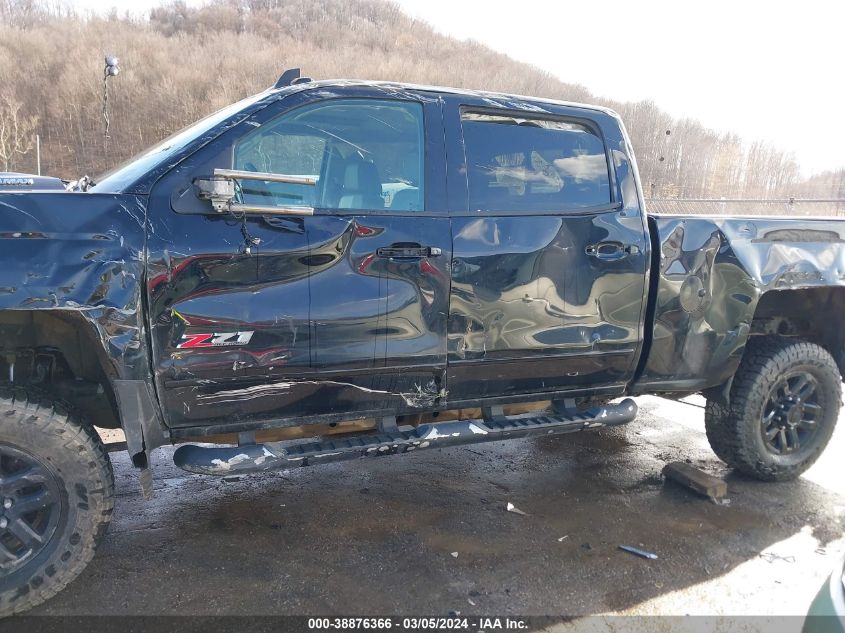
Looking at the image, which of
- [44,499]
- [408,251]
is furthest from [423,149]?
[44,499]

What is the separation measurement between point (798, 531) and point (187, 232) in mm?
3518

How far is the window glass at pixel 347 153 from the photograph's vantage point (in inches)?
107

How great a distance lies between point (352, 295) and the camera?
2693mm

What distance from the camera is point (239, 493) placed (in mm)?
3594

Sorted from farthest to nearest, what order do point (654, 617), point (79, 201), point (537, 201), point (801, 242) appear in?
point (801, 242), point (537, 201), point (654, 617), point (79, 201)

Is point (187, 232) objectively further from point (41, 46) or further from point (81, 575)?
point (41, 46)

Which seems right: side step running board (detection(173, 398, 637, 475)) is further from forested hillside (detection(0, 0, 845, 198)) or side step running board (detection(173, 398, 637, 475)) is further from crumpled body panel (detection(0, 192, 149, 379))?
forested hillside (detection(0, 0, 845, 198))

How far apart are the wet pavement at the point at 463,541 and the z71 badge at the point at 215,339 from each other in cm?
109

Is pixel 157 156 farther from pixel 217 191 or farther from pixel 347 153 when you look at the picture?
pixel 347 153

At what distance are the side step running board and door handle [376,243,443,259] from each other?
2.89 feet

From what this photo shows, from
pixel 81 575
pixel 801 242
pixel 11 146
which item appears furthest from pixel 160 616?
pixel 11 146

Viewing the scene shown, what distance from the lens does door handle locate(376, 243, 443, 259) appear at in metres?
2.75

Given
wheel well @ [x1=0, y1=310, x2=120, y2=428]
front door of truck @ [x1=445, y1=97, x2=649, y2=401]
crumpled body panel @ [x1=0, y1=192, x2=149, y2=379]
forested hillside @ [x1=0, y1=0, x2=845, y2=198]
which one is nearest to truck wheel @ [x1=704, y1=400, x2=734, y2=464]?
front door of truck @ [x1=445, y1=97, x2=649, y2=401]

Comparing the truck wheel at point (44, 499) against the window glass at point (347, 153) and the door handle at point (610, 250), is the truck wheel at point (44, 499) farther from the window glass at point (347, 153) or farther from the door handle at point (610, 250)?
the door handle at point (610, 250)
